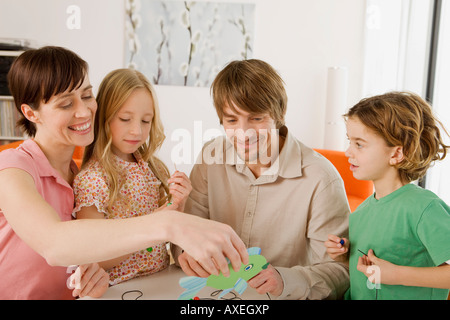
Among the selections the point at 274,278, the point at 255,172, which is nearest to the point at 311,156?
the point at 255,172

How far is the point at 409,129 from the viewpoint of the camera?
114 centimetres

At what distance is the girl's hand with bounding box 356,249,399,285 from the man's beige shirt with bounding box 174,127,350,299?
0.15 metres

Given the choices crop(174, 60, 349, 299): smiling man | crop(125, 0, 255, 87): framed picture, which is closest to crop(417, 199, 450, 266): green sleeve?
crop(174, 60, 349, 299): smiling man

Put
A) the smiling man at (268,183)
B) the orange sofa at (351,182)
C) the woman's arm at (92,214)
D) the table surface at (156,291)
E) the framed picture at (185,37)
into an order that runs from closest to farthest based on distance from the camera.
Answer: the table surface at (156,291) → the woman's arm at (92,214) → the smiling man at (268,183) → the orange sofa at (351,182) → the framed picture at (185,37)

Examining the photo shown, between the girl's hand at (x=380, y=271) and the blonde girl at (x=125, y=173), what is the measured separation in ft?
1.78

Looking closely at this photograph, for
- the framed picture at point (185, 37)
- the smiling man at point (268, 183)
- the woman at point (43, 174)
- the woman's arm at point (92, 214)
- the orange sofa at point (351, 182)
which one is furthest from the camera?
the framed picture at point (185, 37)

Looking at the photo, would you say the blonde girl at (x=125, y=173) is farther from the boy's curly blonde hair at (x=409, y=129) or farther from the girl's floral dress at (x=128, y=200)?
the boy's curly blonde hair at (x=409, y=129)

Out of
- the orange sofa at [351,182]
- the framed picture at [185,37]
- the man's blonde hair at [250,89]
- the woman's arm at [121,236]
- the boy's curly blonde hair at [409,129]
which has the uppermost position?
the framed picture at [185,37]

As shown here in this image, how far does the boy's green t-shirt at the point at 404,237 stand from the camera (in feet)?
3.22

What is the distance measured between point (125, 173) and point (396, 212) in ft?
2.71

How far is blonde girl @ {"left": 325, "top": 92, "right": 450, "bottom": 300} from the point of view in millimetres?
986

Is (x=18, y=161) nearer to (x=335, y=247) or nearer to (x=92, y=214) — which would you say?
(x=92, y=214)

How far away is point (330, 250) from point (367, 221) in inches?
5.7

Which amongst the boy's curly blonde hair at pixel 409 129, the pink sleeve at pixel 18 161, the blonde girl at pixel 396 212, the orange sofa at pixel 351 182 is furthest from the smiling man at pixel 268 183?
the orange sofa at pixel 351 182
